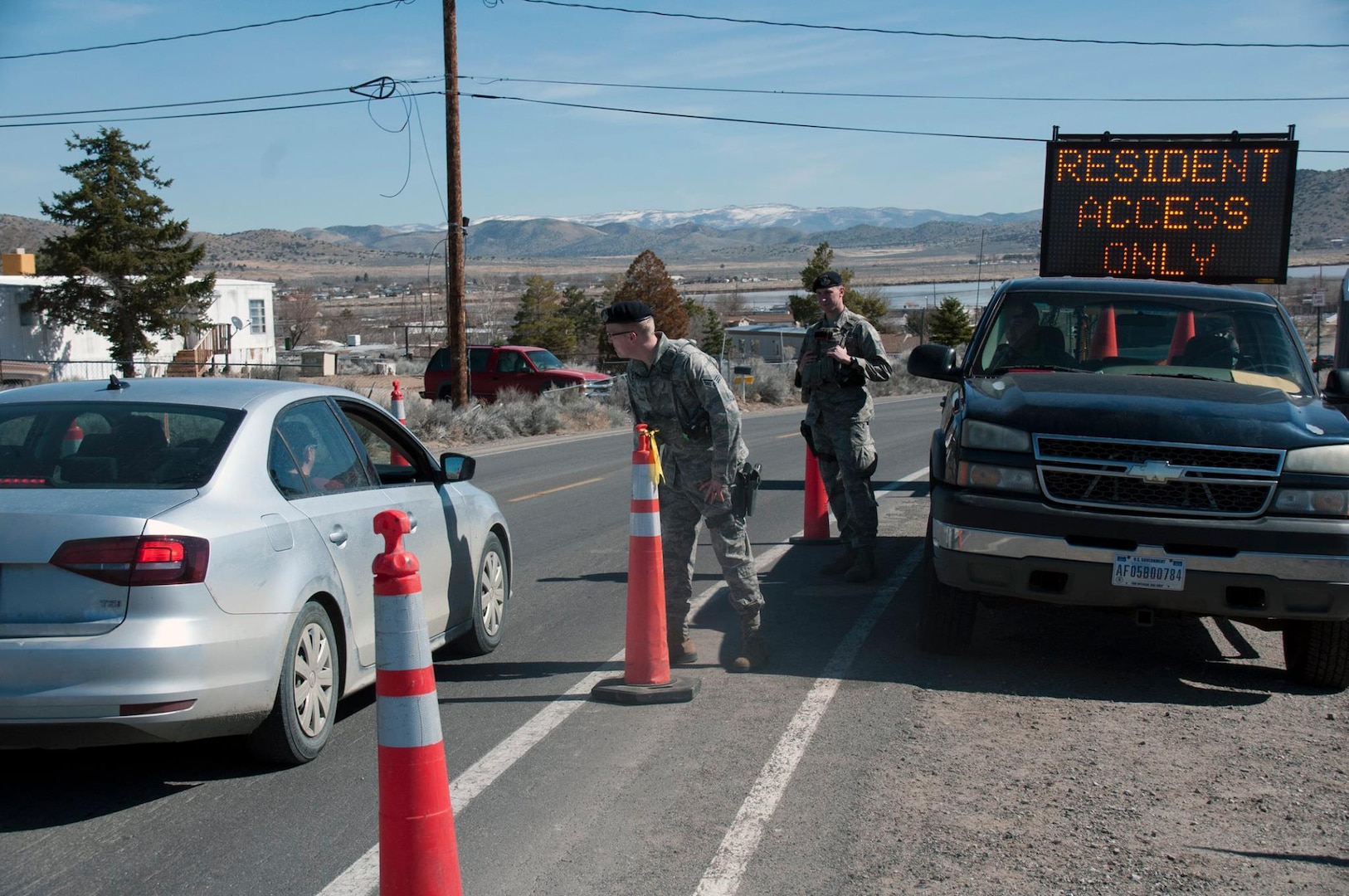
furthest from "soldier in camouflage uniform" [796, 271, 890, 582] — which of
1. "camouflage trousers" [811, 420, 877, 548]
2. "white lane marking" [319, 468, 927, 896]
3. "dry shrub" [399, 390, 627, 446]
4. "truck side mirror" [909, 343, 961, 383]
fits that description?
"dry shrub" [399, 390, 627, 446]

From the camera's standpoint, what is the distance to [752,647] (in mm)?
6758

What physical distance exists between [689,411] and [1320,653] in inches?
129

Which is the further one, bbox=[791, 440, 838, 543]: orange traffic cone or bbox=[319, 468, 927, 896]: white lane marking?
bbox=[791, 440, 838, 543]: orange traffic cone

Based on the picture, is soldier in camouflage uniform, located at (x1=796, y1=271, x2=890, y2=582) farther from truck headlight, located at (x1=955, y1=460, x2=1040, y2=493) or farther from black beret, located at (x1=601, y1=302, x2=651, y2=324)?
black beret, located at (x1=601, y1=302, x2=651, y2=324)

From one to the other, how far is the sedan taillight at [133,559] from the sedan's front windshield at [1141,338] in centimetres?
490

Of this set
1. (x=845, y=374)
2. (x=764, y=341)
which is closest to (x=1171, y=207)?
(x=845, y=374)

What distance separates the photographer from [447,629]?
6488mm

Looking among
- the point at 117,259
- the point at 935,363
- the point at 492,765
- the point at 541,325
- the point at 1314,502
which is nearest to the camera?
the point at 492,765

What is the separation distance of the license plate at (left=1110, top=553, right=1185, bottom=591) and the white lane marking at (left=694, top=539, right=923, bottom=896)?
1.44 meters

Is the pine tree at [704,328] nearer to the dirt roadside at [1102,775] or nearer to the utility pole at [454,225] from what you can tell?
the utility pole at [454,225]

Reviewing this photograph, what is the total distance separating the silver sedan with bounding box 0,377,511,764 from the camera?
4.44m

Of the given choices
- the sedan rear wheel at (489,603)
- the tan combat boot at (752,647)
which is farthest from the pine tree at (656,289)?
the tan combat boot at (752,647)

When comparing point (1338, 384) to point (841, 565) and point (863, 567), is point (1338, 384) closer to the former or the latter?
point (863, 567)

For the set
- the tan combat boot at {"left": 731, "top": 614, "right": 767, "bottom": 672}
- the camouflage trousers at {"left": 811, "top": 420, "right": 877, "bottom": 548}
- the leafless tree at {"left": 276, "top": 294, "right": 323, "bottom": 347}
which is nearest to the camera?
the tan combat boot at {"left": 731, "top": 614, "right": 767, "bottom": 672}
